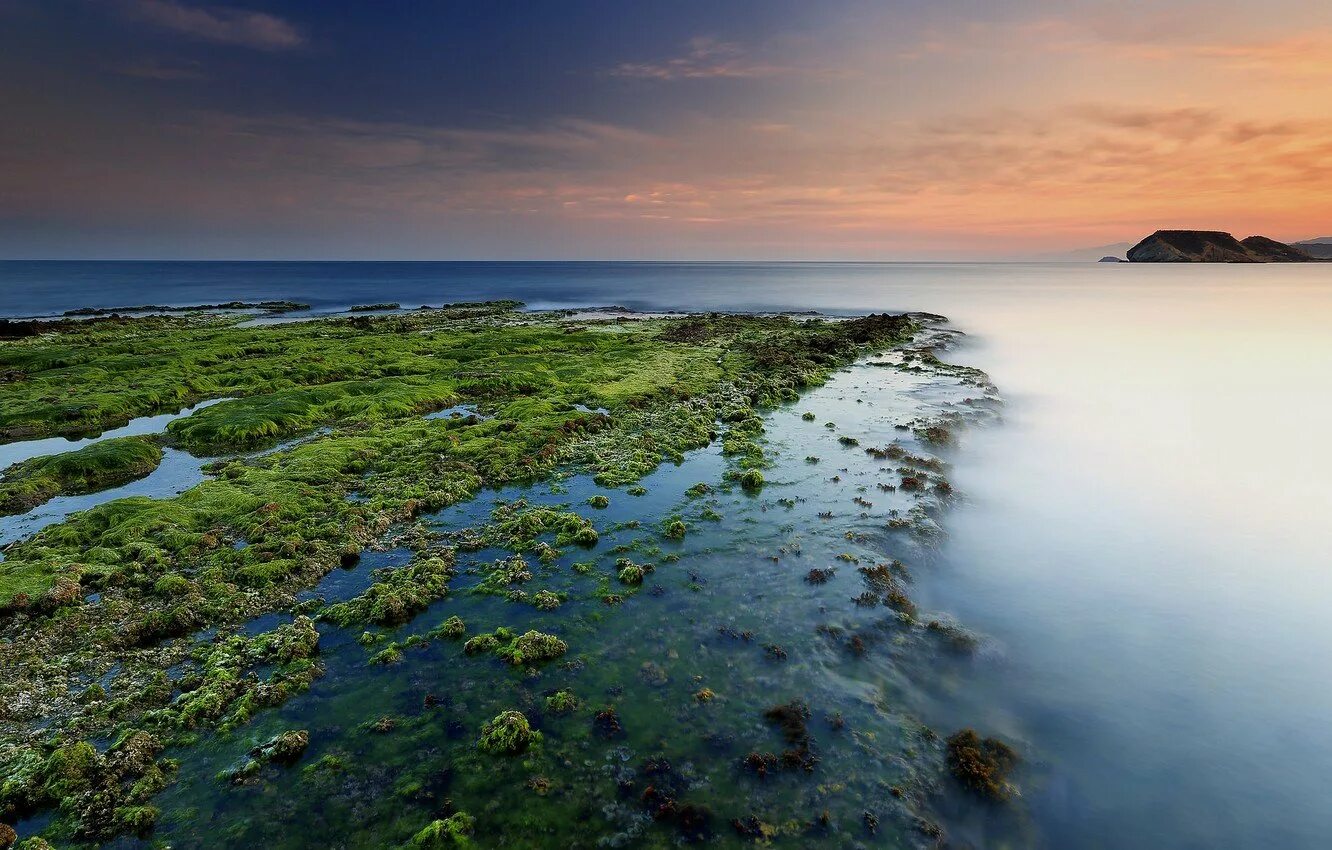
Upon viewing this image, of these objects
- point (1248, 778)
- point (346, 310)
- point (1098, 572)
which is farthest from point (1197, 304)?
point (346, 310)

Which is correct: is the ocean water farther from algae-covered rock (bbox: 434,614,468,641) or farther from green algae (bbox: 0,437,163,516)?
green algae (bbox: 0,437,163,516)

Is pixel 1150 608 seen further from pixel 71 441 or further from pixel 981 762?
pixel 71 441

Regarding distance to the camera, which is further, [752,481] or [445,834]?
[752,481]

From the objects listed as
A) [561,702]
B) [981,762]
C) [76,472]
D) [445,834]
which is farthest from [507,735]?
[76,472]

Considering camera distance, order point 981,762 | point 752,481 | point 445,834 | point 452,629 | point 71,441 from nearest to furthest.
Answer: point 445,834
point 981,762
point 452,629
point 752,481
point 71,441

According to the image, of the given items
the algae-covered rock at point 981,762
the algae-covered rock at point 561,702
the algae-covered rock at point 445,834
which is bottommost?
the algae-covered rock at point 981,762

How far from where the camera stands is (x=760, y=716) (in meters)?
10.7

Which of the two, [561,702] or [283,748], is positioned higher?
[283,748]

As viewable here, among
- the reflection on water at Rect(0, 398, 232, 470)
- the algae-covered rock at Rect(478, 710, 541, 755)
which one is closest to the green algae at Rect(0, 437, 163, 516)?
the reflection on water at Rect(0, 398, 232, 470)

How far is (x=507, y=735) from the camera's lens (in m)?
9.88

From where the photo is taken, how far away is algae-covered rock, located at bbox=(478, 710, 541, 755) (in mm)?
9773

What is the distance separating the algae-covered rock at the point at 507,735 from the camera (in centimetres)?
977

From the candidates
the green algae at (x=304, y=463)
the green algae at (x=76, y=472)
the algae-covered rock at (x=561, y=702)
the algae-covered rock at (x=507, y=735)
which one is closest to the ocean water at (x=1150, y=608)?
the algae-covered rock at (x=561, y=702)

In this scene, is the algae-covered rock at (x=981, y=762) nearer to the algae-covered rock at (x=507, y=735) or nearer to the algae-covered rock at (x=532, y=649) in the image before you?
the algae-covered rock at (x=507, y=735)
